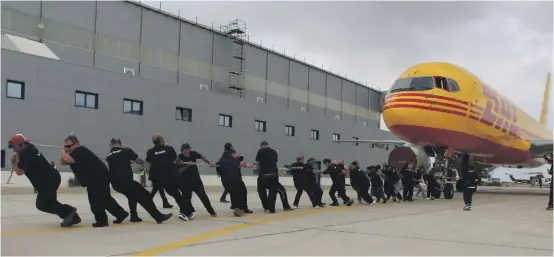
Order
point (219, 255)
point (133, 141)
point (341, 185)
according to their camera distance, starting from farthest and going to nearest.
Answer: point (133, 141) → point (341, 185) → point (219, 255)

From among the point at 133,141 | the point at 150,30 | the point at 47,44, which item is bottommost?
the point at 133,141

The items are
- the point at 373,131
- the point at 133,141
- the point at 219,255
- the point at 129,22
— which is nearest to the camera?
the point at 219,255

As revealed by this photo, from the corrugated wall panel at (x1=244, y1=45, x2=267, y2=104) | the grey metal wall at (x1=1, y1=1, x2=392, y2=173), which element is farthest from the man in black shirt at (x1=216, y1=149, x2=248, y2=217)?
the corrugated wall panel at (x1=244, y1=45, x2=267, y2=104)

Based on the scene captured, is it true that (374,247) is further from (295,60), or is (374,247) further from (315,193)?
(295,60)

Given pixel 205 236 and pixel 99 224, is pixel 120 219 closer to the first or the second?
pixel 99 224

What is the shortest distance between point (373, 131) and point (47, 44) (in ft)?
123

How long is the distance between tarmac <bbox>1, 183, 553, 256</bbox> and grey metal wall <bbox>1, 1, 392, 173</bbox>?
604 inches

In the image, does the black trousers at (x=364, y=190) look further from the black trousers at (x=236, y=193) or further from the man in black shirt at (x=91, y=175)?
the man in black shirt at (x=91, y=175)

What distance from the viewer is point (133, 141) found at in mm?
29828

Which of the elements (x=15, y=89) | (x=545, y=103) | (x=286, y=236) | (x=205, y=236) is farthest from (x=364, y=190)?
(x=545, y=103)

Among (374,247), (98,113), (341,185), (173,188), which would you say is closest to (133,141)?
(98,113)

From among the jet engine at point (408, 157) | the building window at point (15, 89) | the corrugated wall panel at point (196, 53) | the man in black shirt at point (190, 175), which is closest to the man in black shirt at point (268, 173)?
the man in black shirt at point (190, 175)

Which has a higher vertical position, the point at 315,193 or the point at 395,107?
the point at 395,107

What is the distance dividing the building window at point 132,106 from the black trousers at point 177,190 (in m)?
20.6
